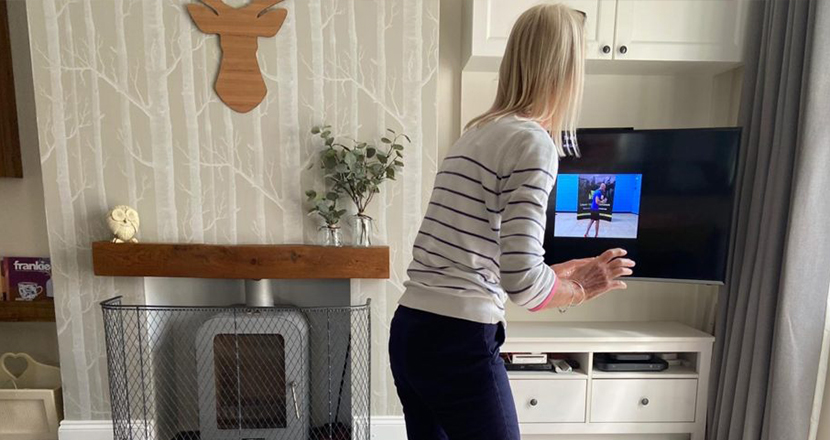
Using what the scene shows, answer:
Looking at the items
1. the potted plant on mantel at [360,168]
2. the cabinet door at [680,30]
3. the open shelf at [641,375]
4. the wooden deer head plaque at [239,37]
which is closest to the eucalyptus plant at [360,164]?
the potted plant on mantel at [360,168]

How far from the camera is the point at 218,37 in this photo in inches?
62.6

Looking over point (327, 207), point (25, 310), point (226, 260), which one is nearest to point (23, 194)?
point (25, 310)

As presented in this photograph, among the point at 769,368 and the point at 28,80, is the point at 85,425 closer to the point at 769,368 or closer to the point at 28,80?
the point at 28,80

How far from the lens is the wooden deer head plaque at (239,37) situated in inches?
61.5

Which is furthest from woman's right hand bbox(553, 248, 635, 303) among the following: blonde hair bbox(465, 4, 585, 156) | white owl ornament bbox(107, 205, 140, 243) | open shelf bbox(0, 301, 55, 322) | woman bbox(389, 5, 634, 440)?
open shelf bbox(0, 301, 55, 322)

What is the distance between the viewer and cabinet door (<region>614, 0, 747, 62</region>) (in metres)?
1.70

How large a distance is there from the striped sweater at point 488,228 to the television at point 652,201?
1.04 metres

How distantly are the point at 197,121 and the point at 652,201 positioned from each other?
174 cm

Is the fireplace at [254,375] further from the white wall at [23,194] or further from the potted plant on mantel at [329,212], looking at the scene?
the white wall at [23,194]

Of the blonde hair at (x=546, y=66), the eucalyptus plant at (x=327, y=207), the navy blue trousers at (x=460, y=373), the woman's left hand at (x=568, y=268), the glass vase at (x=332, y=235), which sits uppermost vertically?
the blonde hair at (x=546, y=66)

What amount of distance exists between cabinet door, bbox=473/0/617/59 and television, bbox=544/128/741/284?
36cm

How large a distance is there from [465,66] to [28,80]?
183 centimetres

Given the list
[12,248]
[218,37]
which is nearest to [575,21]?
[218,37]

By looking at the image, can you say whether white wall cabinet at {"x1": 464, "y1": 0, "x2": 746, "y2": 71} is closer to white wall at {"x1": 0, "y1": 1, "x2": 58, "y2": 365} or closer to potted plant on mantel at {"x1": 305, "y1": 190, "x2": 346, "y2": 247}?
potted plant on mantel at {"x1": 305, "y1": 190, "x2": 346, "y2": 247}
